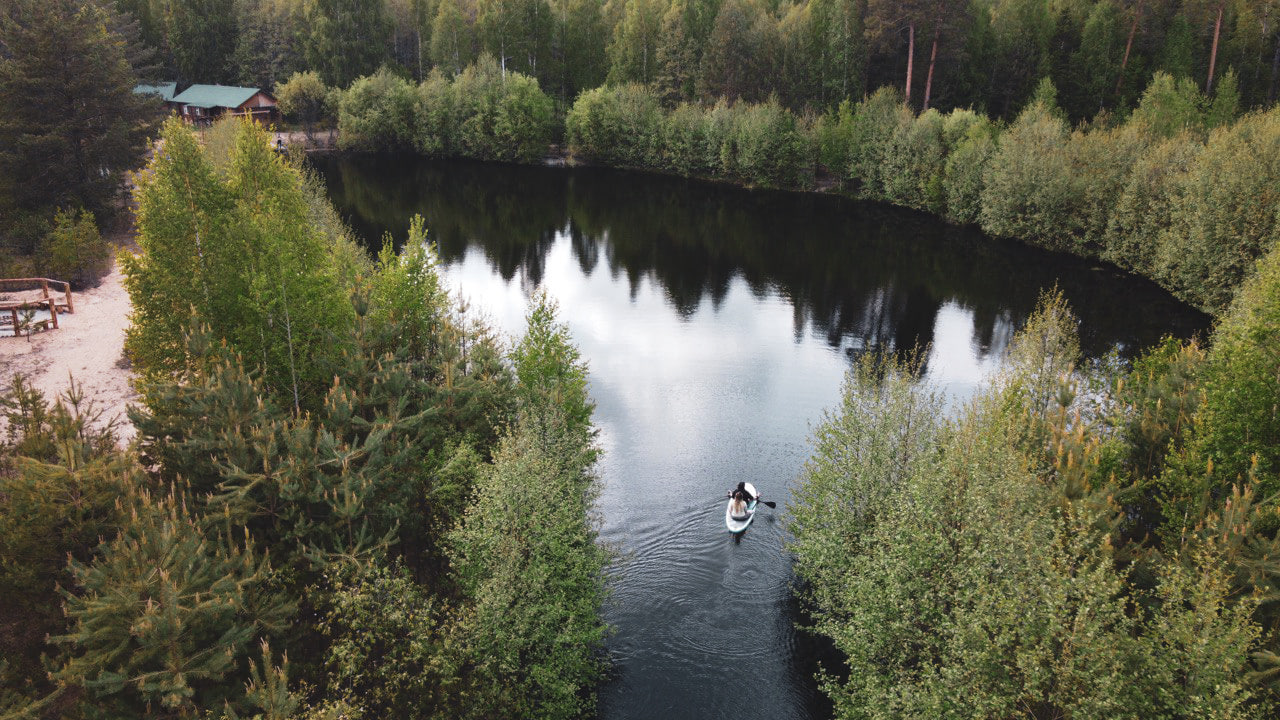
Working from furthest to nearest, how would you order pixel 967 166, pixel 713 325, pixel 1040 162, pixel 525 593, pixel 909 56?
pixel 909 56
pixel 967 166
pixel 1040 162
pixel 713 325
pixel 525 593

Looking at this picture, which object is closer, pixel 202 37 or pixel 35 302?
pixel 35 302

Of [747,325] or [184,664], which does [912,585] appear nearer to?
[184,664]

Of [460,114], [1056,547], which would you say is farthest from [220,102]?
[1056,547]

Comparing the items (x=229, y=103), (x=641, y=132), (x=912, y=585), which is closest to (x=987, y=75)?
(x=641, y=132)

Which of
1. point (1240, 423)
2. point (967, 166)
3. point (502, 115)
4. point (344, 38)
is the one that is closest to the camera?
point (1240, 423)

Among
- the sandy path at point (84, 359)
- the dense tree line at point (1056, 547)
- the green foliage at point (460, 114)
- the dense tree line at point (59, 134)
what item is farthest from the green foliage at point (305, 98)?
the dense tree line at point (1056, 547)

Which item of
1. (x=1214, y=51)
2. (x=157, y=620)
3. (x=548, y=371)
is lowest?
(x=157, y=620)

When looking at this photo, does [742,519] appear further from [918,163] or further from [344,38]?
[344,38]

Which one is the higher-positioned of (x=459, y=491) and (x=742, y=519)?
(x=459, y=491)
